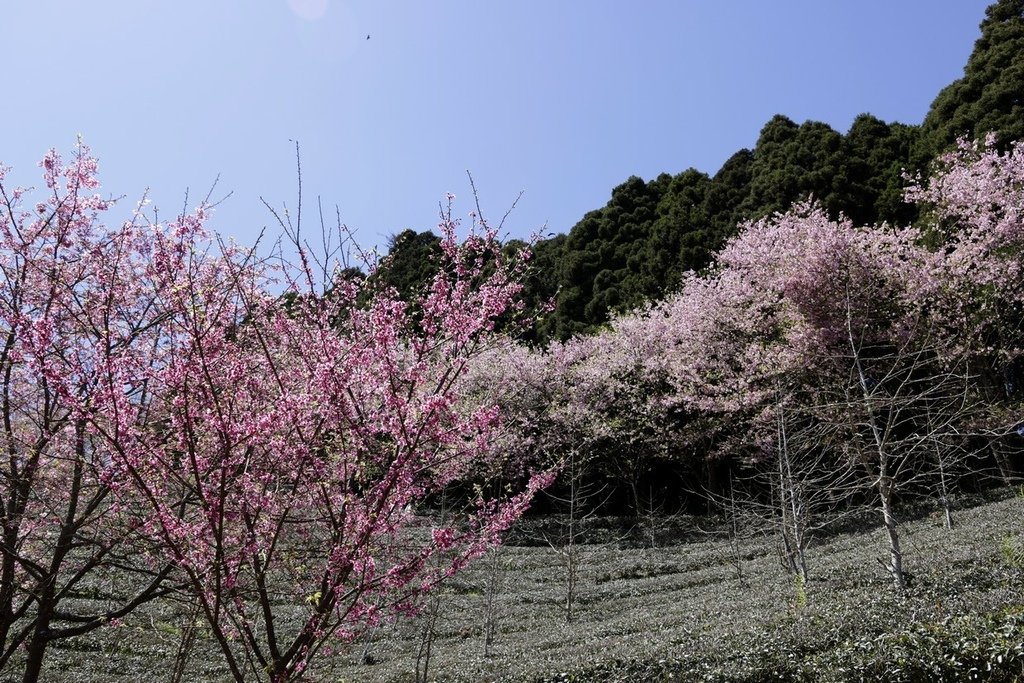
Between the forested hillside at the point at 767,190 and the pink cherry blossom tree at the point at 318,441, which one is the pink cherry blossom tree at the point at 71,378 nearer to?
the pink cherry blossom tree at the point at 318,441

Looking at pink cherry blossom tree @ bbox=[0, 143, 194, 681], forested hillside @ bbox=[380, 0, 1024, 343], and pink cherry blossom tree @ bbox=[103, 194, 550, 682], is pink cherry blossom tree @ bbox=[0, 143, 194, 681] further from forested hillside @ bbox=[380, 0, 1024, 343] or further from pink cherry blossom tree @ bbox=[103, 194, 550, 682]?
forested hillside @ bbox=[380, 0, 1024, 343]

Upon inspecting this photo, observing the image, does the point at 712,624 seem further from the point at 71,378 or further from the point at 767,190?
the point at 767,190

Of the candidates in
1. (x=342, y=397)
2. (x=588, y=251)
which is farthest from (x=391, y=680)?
(x=588, y=251)

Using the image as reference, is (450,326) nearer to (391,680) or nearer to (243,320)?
(243,320)

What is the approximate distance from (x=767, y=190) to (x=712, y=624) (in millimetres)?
21924

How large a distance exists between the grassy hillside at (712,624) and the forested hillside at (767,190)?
944 centimetres

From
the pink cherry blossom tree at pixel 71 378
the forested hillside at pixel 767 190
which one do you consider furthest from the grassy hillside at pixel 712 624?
the forested hillside at pixel 767 190

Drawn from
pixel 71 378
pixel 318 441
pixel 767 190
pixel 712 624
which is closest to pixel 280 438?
pixel 318 441

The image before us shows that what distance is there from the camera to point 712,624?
10.0m

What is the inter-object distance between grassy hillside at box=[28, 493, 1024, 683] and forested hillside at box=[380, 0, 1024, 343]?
9435 millimetres

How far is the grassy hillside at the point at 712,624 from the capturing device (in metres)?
6.50

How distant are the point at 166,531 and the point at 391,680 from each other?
8086mm

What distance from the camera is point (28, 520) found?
5.40 m

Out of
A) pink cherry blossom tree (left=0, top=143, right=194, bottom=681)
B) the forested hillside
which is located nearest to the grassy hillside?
pink cherry blossom tree (left=0, top=143, right=194, bottom=681)
